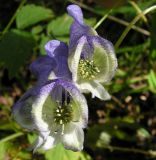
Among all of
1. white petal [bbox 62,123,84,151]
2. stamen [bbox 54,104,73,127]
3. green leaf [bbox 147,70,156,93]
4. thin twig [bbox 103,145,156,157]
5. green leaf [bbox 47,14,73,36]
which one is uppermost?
green leaf [bbox 47,14,73,36]

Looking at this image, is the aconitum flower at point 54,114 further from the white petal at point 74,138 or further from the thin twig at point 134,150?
the thin twig at point 134,150

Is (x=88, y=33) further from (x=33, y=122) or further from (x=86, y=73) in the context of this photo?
(x=33, y=122)

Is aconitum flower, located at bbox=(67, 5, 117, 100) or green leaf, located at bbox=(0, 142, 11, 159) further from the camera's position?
green leaf, located at bbox=(0, 142, 11, 159)

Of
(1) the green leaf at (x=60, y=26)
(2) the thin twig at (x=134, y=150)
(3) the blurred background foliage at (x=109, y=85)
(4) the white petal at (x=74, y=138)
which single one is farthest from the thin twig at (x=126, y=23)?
(4) the white petal at (x=74, y=138)

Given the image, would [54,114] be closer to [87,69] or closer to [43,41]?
[87,69]

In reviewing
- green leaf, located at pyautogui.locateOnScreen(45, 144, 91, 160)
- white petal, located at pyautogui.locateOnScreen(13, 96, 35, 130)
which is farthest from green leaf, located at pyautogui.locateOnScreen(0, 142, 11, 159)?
white petal, located at pyautogui.locateOnScreen(13, 96, 35, 130)

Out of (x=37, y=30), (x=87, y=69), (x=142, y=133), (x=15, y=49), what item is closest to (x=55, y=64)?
(x=87, y=69)

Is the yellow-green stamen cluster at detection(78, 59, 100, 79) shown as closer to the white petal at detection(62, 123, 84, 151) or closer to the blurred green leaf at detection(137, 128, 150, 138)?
the white petal at detection(62, 123, 84, 151)
